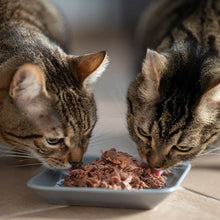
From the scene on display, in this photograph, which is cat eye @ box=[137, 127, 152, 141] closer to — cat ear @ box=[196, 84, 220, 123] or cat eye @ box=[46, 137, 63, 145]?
cat ear @ box=[196, 84, 220, 123]

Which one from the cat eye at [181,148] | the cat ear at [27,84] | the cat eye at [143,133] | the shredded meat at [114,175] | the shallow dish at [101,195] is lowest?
the shallow dish at [101,195]

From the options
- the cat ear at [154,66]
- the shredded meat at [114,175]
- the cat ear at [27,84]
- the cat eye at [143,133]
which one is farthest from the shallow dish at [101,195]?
the cat ear at [154,66]

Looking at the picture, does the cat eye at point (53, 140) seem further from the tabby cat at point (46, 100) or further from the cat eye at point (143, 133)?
the cat eye at point (143, 133)

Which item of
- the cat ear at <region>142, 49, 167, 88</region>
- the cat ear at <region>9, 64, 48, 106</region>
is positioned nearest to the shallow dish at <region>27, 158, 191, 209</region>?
the cat ear at <region>9, 64, 48, 106</region>

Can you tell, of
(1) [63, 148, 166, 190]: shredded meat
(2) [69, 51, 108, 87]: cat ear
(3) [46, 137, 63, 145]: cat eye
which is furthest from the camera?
(2) [69, 51, 108, 87]: cat ear

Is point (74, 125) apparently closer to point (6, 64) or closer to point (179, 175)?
point (6, 64)

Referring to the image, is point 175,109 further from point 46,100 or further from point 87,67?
point 46,100

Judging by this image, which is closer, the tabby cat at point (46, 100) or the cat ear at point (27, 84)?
the cat ear at point (27, 84)
